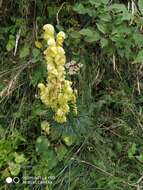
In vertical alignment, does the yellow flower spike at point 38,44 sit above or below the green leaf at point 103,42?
below

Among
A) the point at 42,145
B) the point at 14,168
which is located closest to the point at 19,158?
the point at 14,168

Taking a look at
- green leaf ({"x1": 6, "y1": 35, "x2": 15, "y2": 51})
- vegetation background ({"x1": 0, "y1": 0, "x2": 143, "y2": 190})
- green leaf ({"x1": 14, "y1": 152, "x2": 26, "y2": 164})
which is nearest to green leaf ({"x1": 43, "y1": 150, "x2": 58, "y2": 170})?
vegetation background ({"x1": 0, "y1": 0, "x2": 143, "y2": 190})

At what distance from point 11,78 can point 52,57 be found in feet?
2.22

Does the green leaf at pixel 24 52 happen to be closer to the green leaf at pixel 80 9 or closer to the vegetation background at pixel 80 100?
the vegetation background at pixel 80 100

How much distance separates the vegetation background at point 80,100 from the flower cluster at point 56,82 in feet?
0.26

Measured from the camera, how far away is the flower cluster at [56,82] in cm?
167

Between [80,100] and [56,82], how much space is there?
46cm

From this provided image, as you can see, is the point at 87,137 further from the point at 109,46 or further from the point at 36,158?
the point at 109,46

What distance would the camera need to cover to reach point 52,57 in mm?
1673

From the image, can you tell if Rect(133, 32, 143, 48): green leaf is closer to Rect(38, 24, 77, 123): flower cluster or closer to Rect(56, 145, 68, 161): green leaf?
Rect(38, 24, 77, 123): flower cluster

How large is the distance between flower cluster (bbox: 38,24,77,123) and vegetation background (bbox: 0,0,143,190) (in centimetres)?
8

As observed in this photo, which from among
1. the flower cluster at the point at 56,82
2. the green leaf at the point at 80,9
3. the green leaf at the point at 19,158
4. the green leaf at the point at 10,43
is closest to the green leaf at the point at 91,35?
the green leaf at the point at 80,9

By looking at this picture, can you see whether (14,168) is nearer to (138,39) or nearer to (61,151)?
(61,151)

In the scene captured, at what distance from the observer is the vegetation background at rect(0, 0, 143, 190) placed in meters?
1.98
